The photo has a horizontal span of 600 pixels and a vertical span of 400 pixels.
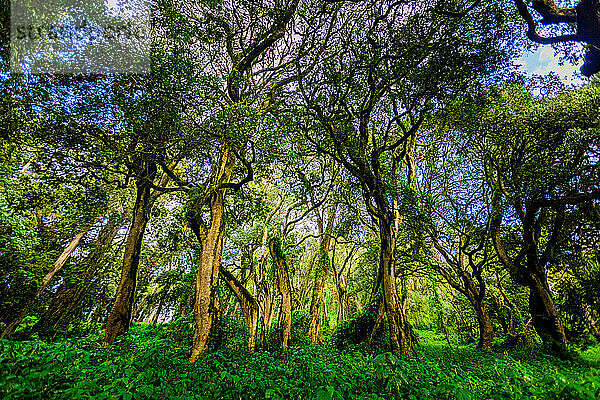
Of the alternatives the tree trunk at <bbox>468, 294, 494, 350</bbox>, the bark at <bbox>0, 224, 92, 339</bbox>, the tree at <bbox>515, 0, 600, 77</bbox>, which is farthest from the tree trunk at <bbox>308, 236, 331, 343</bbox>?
the bark at <bbox>0, 224, 92, 339</bbox>

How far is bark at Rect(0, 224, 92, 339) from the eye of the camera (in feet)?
33.4

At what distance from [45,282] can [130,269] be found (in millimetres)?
6462

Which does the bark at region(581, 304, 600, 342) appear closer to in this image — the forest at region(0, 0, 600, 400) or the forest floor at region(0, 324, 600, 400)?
the forest at region(0, 0, 600, 400)

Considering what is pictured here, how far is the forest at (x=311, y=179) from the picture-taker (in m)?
5.75

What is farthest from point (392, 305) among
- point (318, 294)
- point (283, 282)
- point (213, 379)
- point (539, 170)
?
point (539, 170)

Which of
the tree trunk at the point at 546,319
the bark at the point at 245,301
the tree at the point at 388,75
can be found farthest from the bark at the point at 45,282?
the tree trunk at the point at 546,319

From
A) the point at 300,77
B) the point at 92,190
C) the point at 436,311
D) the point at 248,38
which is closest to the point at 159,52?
the point at 248,38

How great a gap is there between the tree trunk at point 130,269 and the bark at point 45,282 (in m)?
5.30

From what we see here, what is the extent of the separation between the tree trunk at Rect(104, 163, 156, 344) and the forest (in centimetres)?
6

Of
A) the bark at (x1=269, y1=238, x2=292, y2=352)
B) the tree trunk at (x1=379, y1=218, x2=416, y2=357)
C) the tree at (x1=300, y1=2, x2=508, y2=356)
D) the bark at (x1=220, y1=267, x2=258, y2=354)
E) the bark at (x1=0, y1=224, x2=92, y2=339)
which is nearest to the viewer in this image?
the tree at (x1=300, y1=2, x2=508, y2=356)

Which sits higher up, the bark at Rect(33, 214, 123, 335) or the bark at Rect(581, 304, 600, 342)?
the bark at Rect(33, 214, 123, 335)

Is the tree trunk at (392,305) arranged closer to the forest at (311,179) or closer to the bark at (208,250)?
the forest at (311,179)

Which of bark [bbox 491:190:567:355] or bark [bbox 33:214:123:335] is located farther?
bark [bbox 33:214:123:335]

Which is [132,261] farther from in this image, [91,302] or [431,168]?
[431,168]
